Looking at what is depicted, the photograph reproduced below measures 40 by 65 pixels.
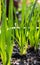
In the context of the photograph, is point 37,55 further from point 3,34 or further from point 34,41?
point 3,34

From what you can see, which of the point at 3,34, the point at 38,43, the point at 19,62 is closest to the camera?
the point at 3,34

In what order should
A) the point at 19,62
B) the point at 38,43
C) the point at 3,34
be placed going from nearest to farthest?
the point at 3,34 < the point at 19,62 < the point at 38,43

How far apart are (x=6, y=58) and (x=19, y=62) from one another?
8 cm

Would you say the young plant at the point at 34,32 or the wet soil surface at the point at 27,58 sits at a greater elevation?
the young plant at the point at 34,32

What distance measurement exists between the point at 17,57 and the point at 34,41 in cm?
10

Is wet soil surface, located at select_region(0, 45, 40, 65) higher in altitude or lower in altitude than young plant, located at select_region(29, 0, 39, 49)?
lower

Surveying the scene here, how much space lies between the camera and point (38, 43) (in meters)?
0.78

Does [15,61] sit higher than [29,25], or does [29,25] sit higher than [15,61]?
[29,25]

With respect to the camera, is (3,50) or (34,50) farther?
(34,50)

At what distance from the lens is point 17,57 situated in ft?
2.32

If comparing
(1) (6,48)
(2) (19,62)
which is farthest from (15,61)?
(1) (6,48)

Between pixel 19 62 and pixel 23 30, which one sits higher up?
pixel 23 30

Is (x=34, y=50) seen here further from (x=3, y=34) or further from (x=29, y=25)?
(x=3, y=34)

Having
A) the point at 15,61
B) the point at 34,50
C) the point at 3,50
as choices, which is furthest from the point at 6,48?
the point at 34,50
